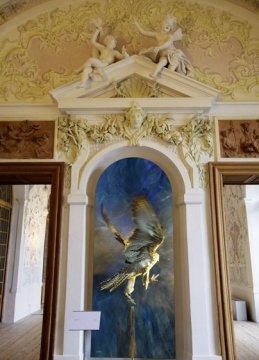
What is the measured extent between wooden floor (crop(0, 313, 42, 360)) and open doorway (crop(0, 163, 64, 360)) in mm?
282

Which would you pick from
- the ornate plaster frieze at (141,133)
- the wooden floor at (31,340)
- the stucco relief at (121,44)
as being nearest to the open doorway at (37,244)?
the wooden floor at (31,340)

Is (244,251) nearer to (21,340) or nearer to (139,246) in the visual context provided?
(139,246)

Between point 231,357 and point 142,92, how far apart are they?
4.38 meters

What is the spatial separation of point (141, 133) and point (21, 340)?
516cm

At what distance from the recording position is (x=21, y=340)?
7426mm

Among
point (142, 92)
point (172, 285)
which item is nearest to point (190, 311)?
point (172, 285)

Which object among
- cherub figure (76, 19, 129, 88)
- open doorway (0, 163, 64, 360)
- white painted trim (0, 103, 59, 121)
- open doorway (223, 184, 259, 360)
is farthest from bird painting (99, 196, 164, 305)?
open doorway (223, 184, 259, 360)

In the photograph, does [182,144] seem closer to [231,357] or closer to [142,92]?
[142,92]

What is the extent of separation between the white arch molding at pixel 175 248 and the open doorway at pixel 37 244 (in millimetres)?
216

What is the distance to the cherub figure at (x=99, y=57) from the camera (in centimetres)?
588

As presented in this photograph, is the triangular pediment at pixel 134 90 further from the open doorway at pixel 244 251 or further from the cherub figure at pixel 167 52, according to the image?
the open doorway at pixel 244 251

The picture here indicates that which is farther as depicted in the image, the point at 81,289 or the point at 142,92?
the point at 142,92

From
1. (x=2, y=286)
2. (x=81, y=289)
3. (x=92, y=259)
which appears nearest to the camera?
(x=81, y=289)

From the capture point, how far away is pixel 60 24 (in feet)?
21.7
